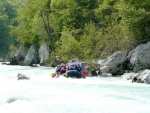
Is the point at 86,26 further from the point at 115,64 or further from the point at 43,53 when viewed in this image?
the point at 115,64

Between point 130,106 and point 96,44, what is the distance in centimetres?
2004

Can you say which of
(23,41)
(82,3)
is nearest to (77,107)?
(82,3)

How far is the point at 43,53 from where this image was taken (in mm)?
43875

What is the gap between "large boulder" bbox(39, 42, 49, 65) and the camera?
139ft

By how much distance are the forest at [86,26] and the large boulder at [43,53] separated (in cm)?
73

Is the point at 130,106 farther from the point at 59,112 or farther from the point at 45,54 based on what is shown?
the point at 45,54

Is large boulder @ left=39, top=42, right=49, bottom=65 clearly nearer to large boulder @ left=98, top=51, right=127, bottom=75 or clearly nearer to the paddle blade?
large boulder @ left=98, top=51, right=127, bottom=75

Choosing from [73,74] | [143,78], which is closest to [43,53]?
[73,74]

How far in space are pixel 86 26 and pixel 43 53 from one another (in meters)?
10.6

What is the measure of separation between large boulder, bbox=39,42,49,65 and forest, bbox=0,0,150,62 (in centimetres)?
73

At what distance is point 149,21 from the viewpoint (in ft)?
83.2

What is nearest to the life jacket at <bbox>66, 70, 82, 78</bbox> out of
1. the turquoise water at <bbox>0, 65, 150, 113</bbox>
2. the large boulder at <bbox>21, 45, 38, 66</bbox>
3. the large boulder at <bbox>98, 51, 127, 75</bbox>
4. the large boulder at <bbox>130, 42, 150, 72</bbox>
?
the large boulder at <bbox>98, 51, 127, 75</bbox>

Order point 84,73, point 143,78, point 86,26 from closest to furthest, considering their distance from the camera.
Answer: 1. point 143,78
2. point 84,73
3. point 86,26

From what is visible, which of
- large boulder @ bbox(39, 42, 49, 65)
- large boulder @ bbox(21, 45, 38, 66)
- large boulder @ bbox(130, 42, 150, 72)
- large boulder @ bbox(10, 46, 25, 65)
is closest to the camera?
large boulder @ bbox(130, 42, 150, 72)
